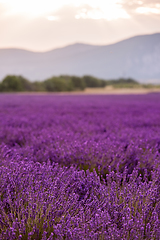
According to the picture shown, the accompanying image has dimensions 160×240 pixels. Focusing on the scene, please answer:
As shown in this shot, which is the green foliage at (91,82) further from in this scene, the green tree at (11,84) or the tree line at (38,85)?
the green tree at (11,84)

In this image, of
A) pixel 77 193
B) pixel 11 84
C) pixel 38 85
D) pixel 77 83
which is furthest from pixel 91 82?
pixel 77 193

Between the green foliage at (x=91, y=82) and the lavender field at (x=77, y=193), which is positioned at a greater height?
the green foliage at (x=91, y=82)

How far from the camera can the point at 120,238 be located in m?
1.14

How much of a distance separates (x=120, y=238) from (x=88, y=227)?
0.58 ft

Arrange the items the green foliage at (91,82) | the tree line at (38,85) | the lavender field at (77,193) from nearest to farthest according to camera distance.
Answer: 1. the lavender field at (77,193)
2. the tree line at (38,85)
3. the green foliage at (91,82)

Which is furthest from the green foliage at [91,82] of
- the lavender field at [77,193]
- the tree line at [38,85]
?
the lavender field at [77,193]

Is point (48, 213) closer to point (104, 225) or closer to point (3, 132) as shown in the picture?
point (104, 225)

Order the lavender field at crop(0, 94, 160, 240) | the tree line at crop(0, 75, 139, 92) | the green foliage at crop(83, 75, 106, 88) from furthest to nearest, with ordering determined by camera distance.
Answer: the green foliage at crop(83, 75, 106, 88) < the tree line at crop(0, 75, 139, 92) < the lavender field at crop(0, 94, 160, 240)

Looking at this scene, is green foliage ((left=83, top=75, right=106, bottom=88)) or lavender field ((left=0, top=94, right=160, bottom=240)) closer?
lavender field ((left=0, top=94, right=160, bottom=240))

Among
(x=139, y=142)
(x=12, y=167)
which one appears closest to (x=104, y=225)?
(x=12, y=167)

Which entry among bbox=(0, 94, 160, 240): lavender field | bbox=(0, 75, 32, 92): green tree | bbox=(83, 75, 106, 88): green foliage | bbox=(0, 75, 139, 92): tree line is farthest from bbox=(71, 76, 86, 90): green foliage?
bbox=(0, 94, 160, 240): lavender field

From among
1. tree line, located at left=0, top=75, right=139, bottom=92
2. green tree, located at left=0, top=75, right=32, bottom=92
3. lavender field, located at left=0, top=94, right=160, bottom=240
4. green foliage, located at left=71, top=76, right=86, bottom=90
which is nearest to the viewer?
lavender field, located at left=0, top=94, right=160, bottom=240

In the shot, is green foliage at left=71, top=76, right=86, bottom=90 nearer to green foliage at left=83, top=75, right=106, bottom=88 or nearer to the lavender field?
green foliage at left=83, top=75, right=106, bottom=88

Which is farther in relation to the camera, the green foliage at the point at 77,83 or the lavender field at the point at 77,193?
the green foliage at the point at 77,83
